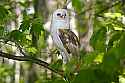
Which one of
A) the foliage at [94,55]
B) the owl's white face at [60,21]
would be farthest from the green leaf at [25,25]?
the owl's white face at [60,21]

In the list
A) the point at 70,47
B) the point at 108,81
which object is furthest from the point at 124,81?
the point at 108,81

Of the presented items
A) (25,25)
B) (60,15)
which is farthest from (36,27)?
(60,15)

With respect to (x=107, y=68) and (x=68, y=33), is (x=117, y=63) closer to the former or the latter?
(x=107, y=68)

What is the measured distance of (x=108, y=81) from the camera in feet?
2.67

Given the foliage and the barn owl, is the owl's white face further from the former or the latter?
the foliage

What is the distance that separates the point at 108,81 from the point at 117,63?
111 millimetres

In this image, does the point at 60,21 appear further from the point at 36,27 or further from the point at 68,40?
the point at 36,27

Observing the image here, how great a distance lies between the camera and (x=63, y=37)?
4.05 feet

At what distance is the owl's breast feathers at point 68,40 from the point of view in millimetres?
1240

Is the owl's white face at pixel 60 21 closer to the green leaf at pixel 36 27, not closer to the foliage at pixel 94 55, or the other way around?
the foliage at pixel 94 55

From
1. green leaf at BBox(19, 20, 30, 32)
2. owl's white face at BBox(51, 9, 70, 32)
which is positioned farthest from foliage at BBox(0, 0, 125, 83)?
owl's white face at BBox(51, 9, 70, 32)

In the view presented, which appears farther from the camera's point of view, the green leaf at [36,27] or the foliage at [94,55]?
the green leaf at [36,27]

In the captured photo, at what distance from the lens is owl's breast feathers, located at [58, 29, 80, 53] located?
48.8 inches

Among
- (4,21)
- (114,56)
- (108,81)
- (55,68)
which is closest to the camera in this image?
(114,56)
